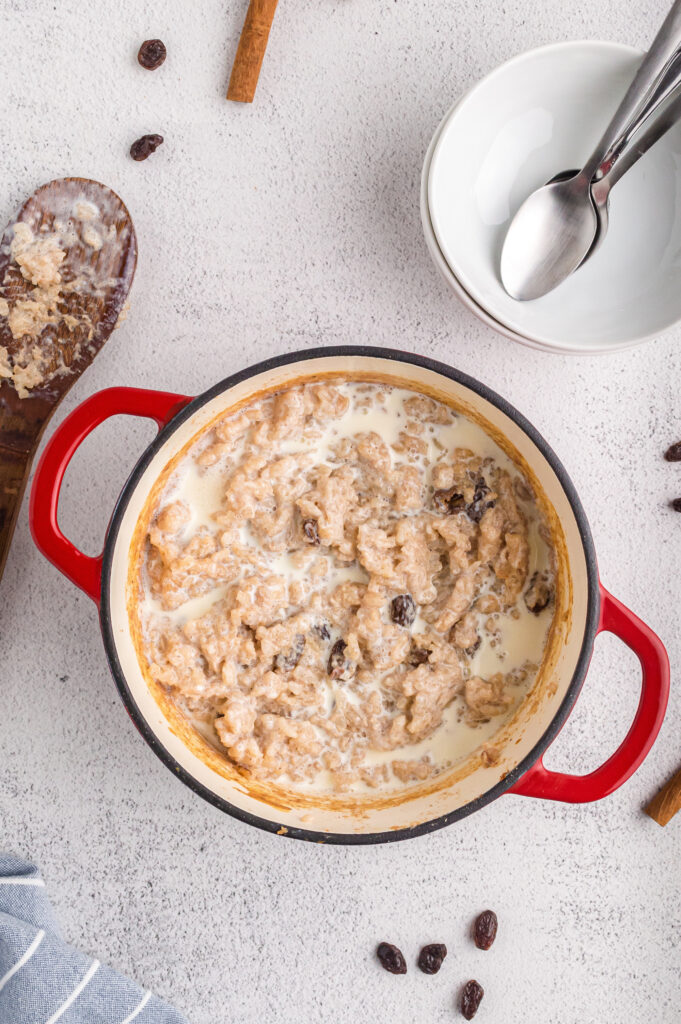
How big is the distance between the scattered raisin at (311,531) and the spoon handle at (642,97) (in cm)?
58

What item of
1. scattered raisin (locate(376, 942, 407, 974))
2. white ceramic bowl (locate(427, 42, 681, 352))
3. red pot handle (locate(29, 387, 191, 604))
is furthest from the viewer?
scattered raisin (locate(376, 942, 407, 974))

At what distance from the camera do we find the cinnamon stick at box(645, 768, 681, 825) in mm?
1188

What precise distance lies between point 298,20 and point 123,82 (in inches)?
10.4

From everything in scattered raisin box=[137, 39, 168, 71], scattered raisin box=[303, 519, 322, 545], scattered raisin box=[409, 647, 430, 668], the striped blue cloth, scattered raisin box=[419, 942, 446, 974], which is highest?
scattered raisin box=[137, 39, 168, 71]

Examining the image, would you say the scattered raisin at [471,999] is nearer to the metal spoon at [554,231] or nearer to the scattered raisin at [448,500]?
the scattered raisin at [448,500]

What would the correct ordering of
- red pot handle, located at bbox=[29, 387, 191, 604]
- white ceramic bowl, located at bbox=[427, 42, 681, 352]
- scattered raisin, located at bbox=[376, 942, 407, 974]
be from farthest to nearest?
scattered raisin, located at bbox=[376, 942, 407, 974] < white ceramic bowl, located at bbox=[427, 42, 681, 352] < red pot handle, located at bbox=[29, 387, 191, 604]

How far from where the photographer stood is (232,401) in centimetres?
108

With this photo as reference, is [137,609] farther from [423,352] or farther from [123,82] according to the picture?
[123,82]

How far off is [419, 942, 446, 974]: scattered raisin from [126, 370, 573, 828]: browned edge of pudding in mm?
239

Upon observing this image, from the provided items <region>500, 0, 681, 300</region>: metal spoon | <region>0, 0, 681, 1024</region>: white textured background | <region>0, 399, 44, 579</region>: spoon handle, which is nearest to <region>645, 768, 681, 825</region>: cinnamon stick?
<region>0, 0, 681, 1024</region>: white textured background

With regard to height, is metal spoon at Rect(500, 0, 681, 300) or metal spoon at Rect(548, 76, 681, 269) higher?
metal spoon at Rect(548, 76, 681, 269)

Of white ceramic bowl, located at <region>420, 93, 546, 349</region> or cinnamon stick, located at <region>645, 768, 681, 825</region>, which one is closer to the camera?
white ceramic bowl, located at <region>420, 93, 546, 349</region>

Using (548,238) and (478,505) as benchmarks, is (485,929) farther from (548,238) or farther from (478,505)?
(548,238)

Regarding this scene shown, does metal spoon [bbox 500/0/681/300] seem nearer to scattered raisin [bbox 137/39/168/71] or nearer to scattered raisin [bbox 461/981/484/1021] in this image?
scattered raisin [bbox 137/39/168/71]
